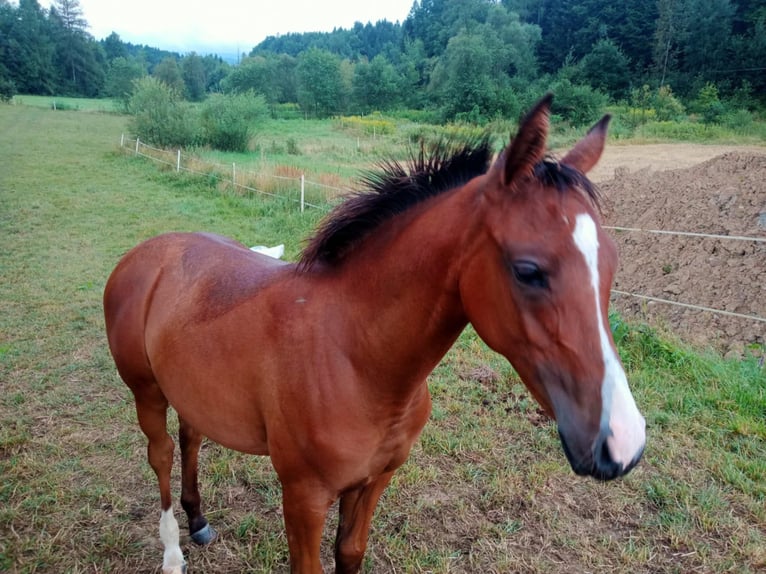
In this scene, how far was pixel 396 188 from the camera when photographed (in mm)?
1548

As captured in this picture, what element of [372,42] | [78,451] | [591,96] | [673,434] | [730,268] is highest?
[372,42]

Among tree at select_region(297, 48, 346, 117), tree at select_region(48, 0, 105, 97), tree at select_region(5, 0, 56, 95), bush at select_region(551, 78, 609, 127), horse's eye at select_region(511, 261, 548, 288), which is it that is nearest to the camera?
horse's eye at select_region(511, 261, 548, 288)

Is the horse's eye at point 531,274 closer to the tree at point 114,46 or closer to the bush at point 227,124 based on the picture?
the bush at point 227,124

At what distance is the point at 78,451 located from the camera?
3365 mm

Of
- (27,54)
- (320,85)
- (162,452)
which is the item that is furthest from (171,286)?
(27,54)

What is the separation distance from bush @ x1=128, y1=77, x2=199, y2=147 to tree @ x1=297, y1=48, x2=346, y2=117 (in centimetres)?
4157

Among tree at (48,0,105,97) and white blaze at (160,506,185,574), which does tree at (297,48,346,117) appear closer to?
tree at (48,0,105,97)

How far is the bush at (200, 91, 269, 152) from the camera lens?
25.0 meters

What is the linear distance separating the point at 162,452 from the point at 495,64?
5409cm

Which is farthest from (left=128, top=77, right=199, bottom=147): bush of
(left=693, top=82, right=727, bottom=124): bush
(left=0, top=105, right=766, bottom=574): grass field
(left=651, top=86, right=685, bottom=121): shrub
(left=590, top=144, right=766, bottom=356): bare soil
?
(left=693, top=82, right=727, bottom=124): bush

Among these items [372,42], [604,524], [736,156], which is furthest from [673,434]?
[372,42]

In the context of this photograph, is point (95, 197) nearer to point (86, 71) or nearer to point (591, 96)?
point (591, 96)

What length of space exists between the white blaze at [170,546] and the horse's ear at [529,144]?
8.36 feet

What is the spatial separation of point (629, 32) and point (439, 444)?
64593mm
